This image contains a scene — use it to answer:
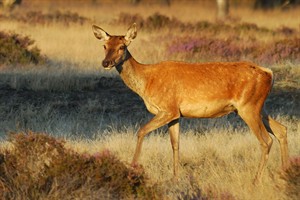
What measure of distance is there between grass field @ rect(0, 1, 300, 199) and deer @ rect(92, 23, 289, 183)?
1.90 ft

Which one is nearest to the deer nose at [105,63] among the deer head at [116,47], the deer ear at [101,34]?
the deer head at [116,47]

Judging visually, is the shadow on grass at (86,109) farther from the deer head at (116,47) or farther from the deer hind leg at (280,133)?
the deer head at (116,47)

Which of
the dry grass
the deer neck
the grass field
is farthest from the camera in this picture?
the deer neck

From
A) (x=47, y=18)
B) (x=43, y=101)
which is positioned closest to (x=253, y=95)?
(x=43, y=101)

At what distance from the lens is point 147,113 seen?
15.9m

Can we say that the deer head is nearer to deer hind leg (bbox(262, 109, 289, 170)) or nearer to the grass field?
the grass field

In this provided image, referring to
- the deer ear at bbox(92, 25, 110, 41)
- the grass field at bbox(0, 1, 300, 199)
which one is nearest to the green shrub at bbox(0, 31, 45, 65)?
the grass field at bbox(0, 1, 300, 199)

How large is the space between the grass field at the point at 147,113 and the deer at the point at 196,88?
58 cm

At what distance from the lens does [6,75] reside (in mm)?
18422

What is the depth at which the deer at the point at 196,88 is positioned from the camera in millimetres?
10844

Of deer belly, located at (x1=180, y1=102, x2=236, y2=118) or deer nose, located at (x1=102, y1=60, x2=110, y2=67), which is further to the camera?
deer belly, located at (x1=180, y1=102, x2=236, y2=118)

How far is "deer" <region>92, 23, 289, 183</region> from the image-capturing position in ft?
35.6

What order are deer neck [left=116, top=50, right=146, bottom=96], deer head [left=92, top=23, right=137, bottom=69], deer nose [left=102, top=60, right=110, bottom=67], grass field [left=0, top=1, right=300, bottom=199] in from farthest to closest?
deer neck [left=116, top=50, right=146, bottom=96] < deer head [left=92, top=23, right=137, bottom=69] < deer nose [left=102, top=60, right=110, bottom=67] < grass field [left=0, top=1, right=300, bottom=199]

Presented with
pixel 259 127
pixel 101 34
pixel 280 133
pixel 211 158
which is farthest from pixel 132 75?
pixel 280 133
